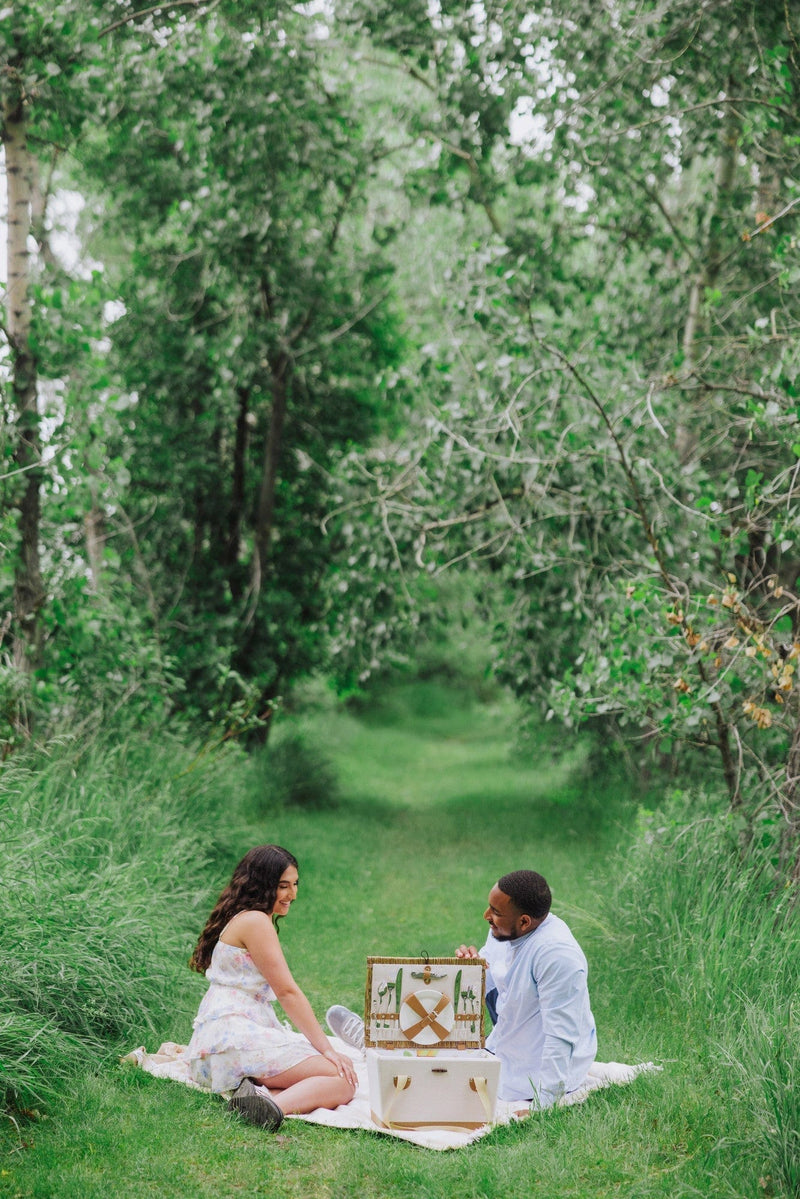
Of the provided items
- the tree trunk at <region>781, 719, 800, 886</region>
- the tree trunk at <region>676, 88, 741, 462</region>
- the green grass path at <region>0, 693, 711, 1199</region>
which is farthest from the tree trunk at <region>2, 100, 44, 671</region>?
the tree trunk at <region>676, 88, 741, 462</region>

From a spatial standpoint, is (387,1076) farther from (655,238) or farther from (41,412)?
(655,238)

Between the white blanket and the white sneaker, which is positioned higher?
the white blanket

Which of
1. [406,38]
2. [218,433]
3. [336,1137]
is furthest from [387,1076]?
[218,433]

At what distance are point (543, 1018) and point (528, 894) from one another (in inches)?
18.0

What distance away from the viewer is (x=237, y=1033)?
455cm

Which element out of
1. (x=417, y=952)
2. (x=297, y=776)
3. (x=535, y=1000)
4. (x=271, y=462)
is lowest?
(x=297, y=776)

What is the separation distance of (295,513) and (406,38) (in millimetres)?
4866

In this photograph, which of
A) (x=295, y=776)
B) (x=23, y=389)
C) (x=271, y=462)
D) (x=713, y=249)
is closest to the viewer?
(x=23, y=389)

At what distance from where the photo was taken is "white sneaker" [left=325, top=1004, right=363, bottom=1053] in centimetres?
512

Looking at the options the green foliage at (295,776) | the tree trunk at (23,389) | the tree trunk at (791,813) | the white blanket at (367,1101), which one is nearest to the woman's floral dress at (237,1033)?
the white blanket at (367,1101)

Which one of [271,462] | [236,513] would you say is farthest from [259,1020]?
[236,513]

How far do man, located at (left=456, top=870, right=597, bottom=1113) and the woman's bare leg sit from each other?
0.64 meters

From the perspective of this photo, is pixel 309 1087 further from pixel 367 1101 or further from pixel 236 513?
pixel 236 513

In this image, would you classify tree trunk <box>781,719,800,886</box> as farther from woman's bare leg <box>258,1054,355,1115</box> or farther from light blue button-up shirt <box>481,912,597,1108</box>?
woman's bare leg <box>258,1054,355,1115</box>
